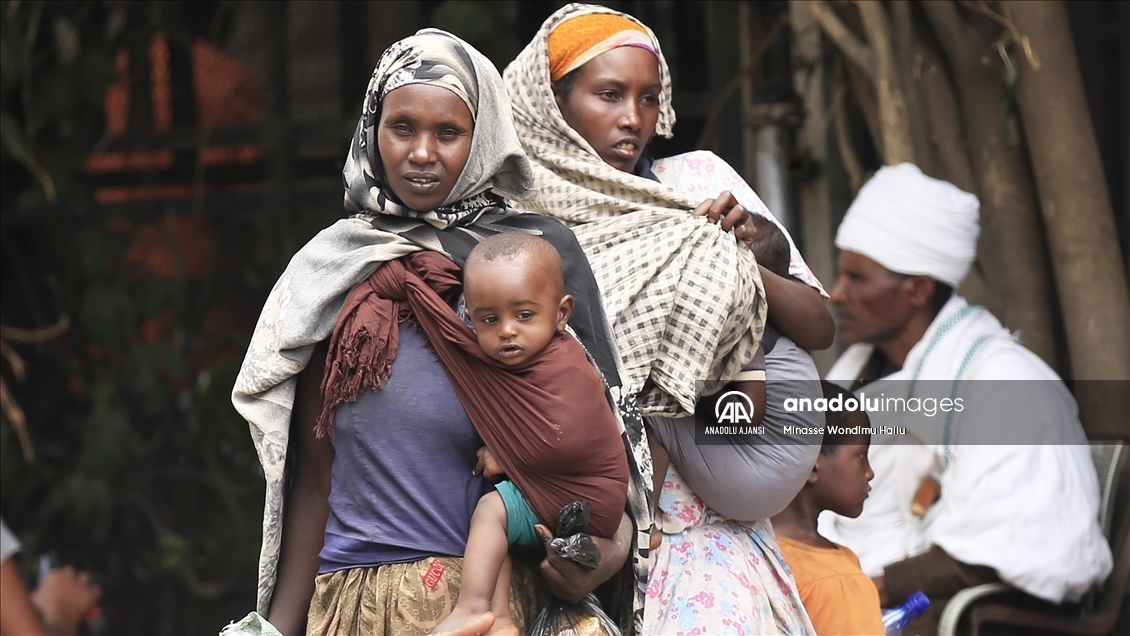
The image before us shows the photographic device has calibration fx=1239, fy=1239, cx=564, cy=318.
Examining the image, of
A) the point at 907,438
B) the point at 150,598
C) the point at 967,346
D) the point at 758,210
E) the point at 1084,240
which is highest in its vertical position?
the point at 758,210

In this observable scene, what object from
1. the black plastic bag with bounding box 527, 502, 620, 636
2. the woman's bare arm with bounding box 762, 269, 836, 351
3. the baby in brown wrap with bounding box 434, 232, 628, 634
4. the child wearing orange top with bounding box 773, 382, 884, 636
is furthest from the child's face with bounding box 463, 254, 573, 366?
the child wearing orange top with bounding box 773, 382, 884, 636

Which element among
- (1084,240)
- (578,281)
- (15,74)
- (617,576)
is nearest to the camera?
(578,281)

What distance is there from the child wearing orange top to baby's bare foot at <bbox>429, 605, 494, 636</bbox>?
1.05m

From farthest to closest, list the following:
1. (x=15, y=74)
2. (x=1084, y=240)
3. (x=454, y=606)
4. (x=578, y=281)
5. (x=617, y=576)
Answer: (x=15, y=74) → (x=1084, y=240) → (x=617, y=576) → (x=578, y=281) → (x=454, y=606)

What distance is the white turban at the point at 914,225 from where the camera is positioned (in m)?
3.80

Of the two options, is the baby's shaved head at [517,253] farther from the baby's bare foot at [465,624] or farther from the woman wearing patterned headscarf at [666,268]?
the baby's bare foot at [465,624]

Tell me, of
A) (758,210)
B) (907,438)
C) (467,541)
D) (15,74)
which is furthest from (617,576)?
(15,74)

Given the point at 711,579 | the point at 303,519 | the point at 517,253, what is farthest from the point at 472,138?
the point at 711,579

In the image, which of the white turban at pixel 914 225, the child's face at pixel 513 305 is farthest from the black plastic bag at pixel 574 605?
the white turban at pixel 914 225

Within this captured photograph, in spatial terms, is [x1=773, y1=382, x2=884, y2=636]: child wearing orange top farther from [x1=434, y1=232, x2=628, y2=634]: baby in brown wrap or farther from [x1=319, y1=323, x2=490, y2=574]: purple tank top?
[x1=319, y1=323, x2=490, y2=574]: purple tank top

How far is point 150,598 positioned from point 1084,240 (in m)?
3.62

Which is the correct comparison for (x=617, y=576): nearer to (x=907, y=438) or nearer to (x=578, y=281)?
(x=578, y=281)

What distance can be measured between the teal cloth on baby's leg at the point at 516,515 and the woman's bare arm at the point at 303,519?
13.8 inches

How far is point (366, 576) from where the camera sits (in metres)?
1.99
